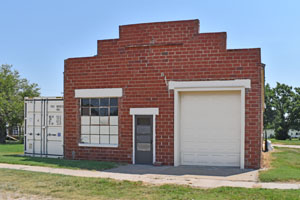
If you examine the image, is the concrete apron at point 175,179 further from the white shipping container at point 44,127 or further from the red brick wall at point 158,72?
the white shipping container at point 44,127

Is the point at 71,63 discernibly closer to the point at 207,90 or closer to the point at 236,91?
the point at 207,90

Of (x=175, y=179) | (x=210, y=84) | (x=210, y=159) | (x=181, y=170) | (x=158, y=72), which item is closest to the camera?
(x=175, y=179)

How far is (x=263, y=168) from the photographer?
13430mm

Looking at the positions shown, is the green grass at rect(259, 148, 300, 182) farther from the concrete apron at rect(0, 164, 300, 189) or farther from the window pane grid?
the window pane grid

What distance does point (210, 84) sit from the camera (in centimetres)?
1393

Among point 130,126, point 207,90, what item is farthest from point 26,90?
point 207,90

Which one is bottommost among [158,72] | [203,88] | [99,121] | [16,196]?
[16,196]

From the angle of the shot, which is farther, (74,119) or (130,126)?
(74,119)

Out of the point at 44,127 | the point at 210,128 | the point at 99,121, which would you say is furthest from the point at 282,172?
the point at 44,127

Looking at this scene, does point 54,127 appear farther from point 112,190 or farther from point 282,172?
point 282,172

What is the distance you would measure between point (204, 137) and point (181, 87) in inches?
81.8

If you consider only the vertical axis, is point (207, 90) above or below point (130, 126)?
above

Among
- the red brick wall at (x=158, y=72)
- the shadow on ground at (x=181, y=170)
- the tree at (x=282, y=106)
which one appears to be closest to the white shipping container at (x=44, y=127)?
the red brick wall at (x=158, y=72)

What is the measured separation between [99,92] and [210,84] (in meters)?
4.55
